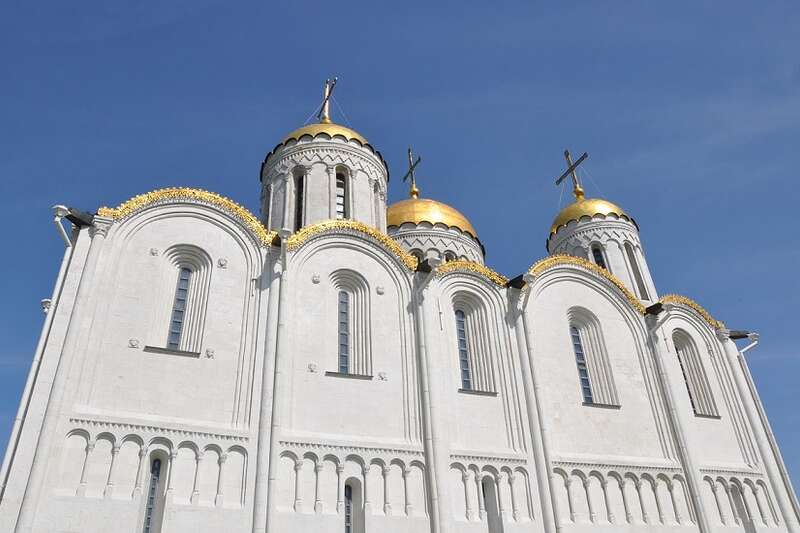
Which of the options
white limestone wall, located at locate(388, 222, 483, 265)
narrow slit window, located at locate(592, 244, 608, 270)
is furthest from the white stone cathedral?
white limestone wall, located at locate(388, 222, 483, 265)

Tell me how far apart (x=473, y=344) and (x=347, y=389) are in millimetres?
4217

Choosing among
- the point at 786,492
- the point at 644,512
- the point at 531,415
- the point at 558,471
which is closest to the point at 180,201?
the point at 531,415

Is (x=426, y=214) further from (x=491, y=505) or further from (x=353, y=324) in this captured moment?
(x=491, y=505)

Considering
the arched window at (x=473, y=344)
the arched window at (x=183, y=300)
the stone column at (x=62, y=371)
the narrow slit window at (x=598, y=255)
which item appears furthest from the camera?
the narrow slit window at (x=598, y=255)

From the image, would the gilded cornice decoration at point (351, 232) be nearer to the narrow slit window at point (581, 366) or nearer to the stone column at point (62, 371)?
the stone column at point (62, 371)

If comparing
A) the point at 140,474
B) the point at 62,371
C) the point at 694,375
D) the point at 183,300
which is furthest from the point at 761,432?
the point at 62,371

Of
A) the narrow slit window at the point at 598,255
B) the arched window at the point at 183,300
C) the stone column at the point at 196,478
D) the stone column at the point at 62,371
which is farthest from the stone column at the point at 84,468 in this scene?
the narrow slit window at the point at 598,255

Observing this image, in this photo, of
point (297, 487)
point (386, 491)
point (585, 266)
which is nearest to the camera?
point (297, 487)

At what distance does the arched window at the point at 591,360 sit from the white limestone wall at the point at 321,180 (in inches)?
273

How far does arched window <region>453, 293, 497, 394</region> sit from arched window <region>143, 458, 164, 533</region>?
Answer: 7290 mm

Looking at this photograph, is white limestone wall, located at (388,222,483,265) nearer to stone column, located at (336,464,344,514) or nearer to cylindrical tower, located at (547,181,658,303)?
cylindrical tower, located at (547,181,658,303)

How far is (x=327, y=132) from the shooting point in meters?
21.2

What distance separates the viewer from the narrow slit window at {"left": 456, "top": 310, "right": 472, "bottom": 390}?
55.5 feet

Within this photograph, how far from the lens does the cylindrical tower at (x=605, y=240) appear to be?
24.2 m
